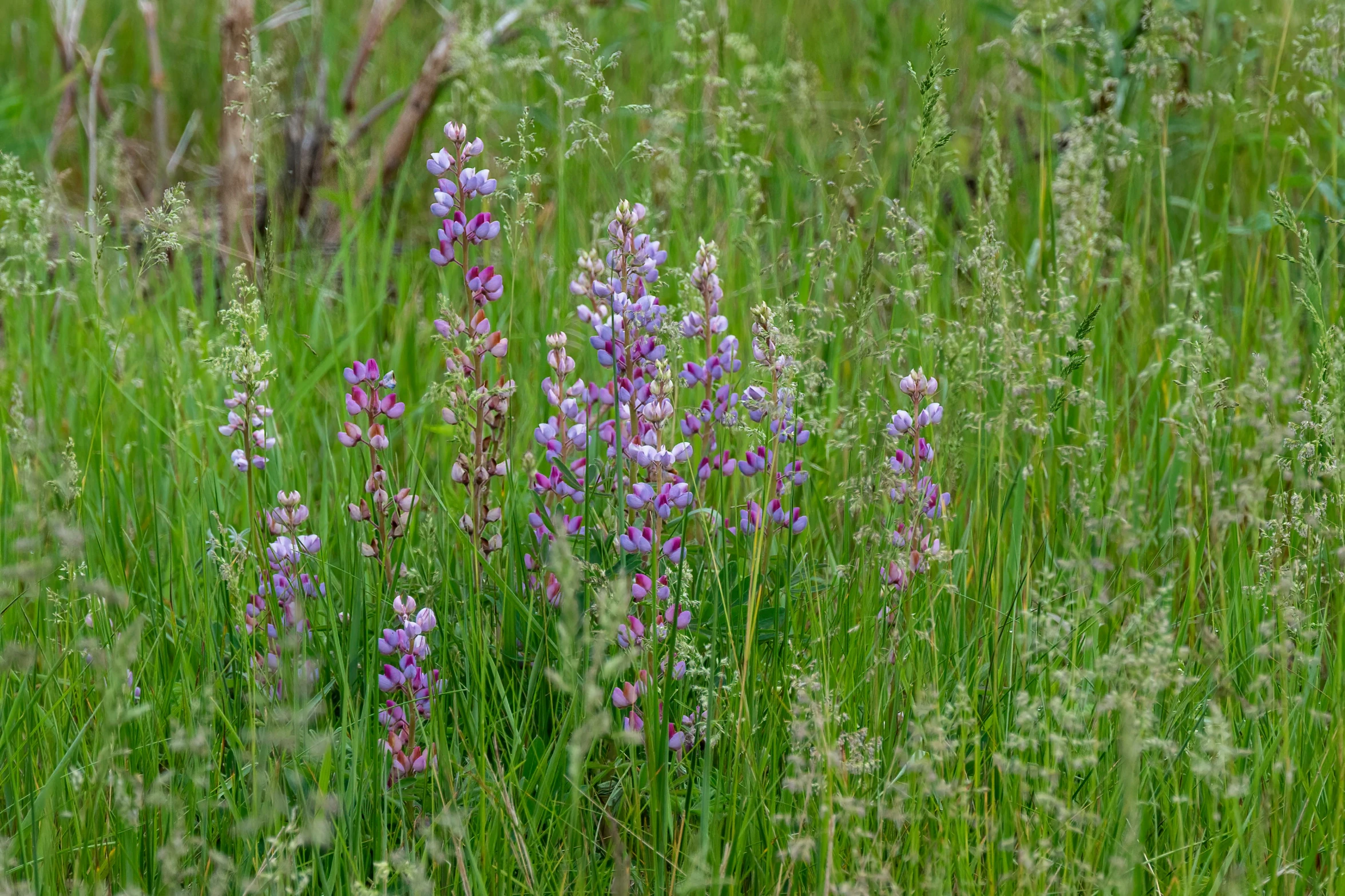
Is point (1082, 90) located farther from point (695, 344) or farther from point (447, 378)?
point (447, 378)

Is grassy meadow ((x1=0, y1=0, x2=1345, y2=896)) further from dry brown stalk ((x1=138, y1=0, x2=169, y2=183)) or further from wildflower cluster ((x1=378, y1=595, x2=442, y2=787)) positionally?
dry brown stalk ((x1=138, y1=0, x2=169, y2=183))

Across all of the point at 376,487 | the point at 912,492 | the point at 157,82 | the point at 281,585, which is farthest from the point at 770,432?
the point at 157,82

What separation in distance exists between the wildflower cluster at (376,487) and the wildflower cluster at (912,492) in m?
0.71

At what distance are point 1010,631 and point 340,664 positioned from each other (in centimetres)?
97

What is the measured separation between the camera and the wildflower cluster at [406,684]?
167cm

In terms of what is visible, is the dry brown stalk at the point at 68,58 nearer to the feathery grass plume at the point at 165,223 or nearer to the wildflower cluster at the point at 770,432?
the feathery grass plume at the point at 165,223

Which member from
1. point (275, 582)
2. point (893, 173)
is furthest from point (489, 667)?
point (893, 173)

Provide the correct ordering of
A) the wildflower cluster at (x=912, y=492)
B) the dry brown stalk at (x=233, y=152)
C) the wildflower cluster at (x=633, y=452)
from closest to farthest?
the wildflower cluster at (x=633, y=452)
the wildflower cluster at (x=912, y=492)
the dry brown stalk at (x=233, y=152)

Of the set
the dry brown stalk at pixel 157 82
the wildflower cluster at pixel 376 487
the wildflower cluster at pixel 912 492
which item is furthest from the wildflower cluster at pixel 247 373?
the dry brown stalk at pixel 157 82

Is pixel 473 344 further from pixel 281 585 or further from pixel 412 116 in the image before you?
pixel 412 116

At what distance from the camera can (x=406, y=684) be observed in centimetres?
172

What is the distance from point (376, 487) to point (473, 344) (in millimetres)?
283

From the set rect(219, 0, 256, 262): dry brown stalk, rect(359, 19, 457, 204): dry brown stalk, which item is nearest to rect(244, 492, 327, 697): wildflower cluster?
rect(219, 0, 256, 262): dry brown stalk

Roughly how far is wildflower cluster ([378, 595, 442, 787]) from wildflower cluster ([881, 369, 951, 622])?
660 mm
